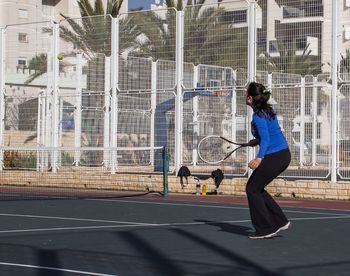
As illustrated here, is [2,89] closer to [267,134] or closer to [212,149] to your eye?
[212,149]

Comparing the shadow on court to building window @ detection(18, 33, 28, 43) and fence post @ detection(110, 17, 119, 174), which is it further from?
building window @ detection(18, 33, 28, 43)

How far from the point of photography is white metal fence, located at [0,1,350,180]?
21.0 metres

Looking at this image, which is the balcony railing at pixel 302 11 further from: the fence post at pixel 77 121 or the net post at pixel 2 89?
the net post at pixel 2 89

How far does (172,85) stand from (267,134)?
39.4 feet

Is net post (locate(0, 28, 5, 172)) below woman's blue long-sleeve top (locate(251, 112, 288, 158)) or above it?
above

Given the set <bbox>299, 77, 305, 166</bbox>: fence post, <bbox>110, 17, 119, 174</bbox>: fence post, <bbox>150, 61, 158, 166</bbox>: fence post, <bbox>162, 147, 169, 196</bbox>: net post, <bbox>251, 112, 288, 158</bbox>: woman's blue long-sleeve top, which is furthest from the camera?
<bbox>110, 17, 119, 174</bbox>: fence post

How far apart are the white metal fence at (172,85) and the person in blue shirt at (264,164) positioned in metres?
8.47

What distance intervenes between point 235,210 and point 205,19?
6.89 meters

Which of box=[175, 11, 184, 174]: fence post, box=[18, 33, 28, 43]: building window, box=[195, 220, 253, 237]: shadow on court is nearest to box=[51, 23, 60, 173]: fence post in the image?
box=[18, 33, 28, 43]: building window

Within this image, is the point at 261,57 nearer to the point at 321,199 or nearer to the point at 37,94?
the point at 321,199

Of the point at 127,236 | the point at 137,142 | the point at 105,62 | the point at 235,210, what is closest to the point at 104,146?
the point at 137,142

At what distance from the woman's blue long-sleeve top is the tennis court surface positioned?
1255mm

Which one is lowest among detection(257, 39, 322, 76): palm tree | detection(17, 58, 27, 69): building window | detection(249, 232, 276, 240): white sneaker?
detection(249, 232, 276, 240): white sneaker

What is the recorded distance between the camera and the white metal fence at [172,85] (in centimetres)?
2103
